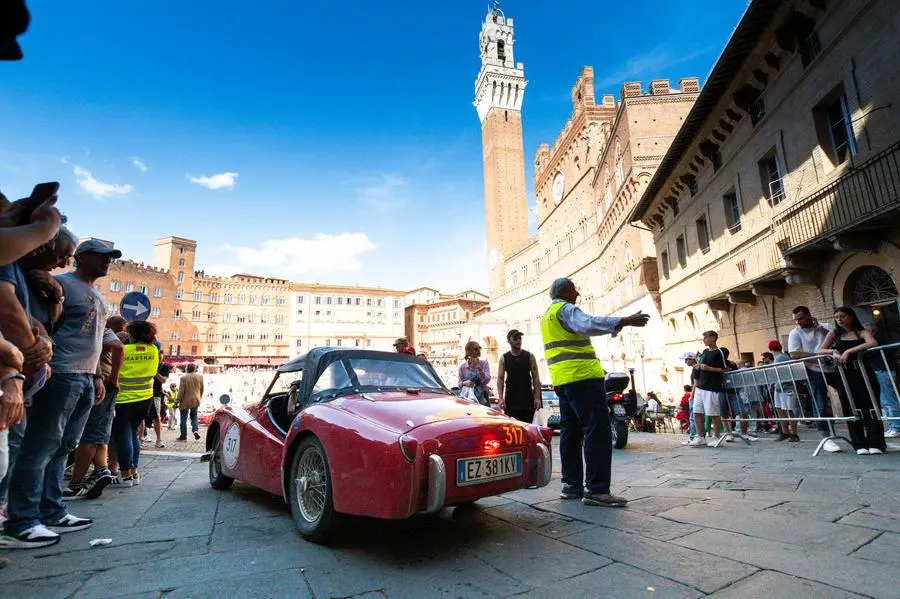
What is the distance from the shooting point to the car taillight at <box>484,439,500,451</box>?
315 cm

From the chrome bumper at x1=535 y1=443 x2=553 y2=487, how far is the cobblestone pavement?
0.32m

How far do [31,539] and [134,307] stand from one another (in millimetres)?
3901

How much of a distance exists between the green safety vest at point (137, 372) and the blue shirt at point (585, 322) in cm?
506

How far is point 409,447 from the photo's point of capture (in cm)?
285

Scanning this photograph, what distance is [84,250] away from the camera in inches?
161

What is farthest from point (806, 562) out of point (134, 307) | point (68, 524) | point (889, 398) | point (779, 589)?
point (134, 307)

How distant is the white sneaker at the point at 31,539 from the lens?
3.10 m

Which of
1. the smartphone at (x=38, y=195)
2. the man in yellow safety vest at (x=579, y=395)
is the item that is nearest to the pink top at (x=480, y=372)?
the man in yellow safety vest at (x=579, y=395)

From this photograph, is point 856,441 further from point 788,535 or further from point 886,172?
point 886,172

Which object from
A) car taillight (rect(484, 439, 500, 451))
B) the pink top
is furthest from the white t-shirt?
car taillight (rect(484, 439, 500, 451))

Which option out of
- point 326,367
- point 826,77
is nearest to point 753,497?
point 326,367

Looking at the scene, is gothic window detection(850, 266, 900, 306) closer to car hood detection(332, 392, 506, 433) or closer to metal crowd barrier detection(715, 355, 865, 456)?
metal crowd barrier detection(715, 355, 865, 456)

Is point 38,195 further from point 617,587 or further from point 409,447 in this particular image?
point 617,587

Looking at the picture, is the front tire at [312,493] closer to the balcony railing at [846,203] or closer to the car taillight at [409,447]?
the car taillight at [409,447]
